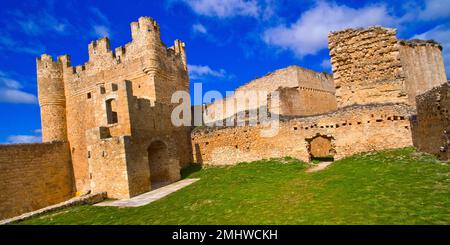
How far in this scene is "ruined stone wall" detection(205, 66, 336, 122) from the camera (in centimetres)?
2114

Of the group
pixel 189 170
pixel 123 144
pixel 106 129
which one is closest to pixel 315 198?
pixel 123 144

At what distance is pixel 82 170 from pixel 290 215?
1673cm

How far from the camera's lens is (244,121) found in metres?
16.7

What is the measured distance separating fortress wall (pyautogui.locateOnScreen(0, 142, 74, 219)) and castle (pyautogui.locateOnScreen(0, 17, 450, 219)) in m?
0.06

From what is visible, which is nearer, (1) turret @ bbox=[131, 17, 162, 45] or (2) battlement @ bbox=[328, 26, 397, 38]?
(2) battlement @ bbox=[328, 26, 397, 38]

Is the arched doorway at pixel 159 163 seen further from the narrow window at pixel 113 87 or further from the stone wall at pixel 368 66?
the stone wall at pixel 368 66

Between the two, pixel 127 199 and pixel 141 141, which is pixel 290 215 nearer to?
pixel 127 199

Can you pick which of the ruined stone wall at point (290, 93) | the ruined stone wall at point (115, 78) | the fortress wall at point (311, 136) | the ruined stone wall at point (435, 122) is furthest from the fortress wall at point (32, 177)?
the ruined stone wall at point (435, 122)

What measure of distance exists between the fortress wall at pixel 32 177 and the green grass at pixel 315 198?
6.18 metres

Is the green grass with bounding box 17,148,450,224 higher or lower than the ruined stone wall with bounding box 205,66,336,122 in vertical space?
lower

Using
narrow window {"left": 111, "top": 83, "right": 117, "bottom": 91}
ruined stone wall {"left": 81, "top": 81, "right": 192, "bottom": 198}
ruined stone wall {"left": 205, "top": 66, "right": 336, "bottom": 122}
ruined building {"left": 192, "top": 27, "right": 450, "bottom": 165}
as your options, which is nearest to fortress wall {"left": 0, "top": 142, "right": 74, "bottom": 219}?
ruined stone wall {"left": 81, "top": 81, "right": 192, "bottom": 198}

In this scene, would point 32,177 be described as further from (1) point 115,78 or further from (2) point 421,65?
(2) point 421,65

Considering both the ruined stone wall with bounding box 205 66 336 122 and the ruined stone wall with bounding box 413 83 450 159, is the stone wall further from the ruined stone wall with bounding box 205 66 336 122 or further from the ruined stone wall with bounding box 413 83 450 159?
the ruined stone wall with bounding box 205 66 336 122
